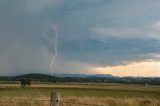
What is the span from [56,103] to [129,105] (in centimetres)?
1127

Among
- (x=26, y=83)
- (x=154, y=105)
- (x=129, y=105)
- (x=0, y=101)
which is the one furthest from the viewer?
(x=26, y=83)

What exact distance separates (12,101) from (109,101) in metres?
7.46

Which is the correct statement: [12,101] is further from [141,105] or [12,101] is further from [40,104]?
[141,105]

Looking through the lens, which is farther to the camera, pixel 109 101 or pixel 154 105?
pixel 109 101

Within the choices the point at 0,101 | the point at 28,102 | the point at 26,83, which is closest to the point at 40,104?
the point at 28,102

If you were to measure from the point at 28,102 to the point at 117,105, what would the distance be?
6109 millimetres

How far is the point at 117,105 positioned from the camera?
2169 centimetres

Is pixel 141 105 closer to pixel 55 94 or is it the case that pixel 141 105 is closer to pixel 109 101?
pixel 109 101

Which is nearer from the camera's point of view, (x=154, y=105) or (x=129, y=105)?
(x=154, y=105)

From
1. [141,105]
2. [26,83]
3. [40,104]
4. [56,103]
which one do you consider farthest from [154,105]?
[26,83]

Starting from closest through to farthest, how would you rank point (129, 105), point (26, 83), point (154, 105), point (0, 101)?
point (0, 101), point (154, 105), point (129, 105), point (26, 83)

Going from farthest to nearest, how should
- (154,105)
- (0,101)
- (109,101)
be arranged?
(109,101) < (154,105) < (0,101)

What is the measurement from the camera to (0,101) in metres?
17.8

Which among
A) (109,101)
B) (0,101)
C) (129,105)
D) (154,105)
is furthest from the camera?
(109,101)
